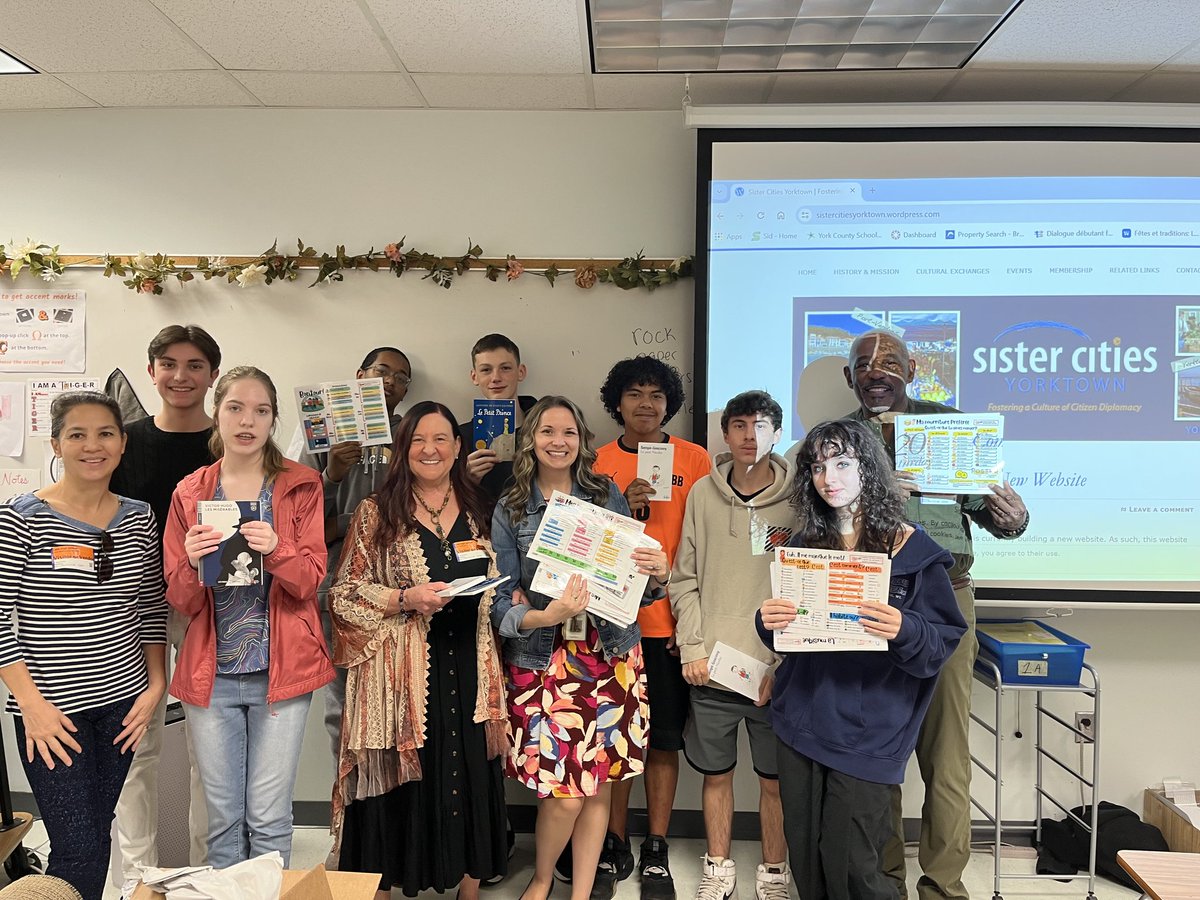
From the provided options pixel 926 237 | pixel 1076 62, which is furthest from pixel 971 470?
pixel 1076 62

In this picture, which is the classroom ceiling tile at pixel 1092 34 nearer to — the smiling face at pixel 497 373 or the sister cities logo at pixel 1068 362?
the sister cities logo at pixel 1068 362

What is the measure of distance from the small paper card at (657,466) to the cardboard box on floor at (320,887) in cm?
140

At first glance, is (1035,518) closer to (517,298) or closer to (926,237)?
(926,237)

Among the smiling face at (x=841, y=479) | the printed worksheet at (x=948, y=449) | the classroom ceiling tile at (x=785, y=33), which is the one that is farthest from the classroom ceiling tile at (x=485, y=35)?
the printed worksheet at (x=948, y=449)

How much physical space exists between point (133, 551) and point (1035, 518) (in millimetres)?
2985

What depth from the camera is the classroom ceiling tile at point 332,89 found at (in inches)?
111

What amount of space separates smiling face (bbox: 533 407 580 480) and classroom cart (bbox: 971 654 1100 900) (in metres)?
1.62

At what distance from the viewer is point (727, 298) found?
2855 millimetres

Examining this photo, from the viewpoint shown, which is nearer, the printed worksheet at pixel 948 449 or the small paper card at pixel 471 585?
the small paper card at pixel 471 585

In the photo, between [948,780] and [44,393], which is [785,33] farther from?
[44,393]

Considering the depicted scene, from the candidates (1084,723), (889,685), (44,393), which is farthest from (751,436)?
Result: (44,393)

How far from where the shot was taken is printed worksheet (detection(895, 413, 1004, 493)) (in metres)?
2.44

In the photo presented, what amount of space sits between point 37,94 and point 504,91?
73.5 inches

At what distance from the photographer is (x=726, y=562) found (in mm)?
2418
